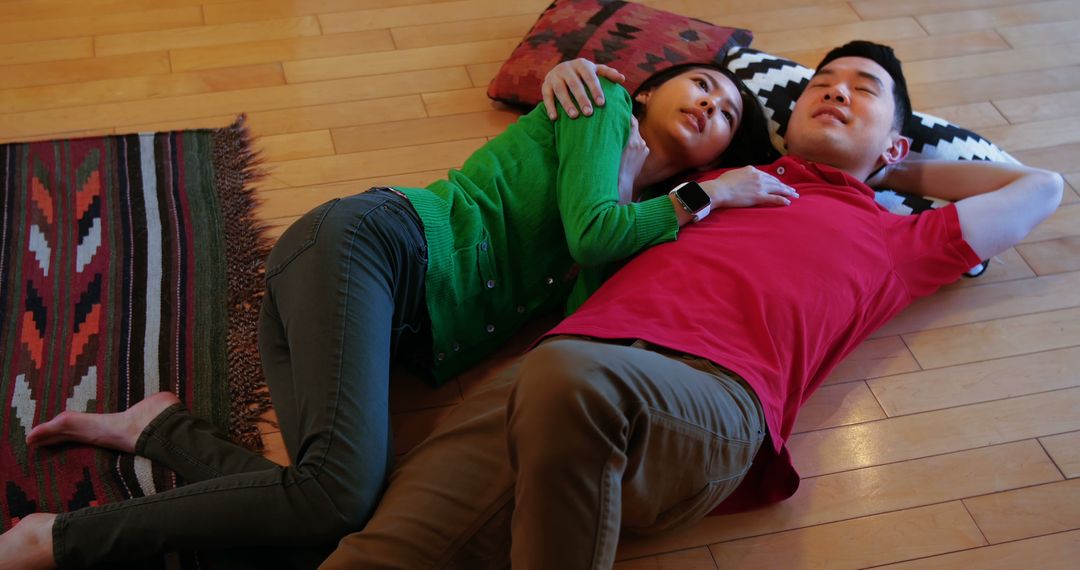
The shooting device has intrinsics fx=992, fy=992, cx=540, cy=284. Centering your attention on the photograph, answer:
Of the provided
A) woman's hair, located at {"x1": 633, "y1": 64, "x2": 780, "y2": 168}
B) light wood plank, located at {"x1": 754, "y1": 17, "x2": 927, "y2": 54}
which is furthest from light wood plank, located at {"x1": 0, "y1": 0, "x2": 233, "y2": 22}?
light wood plank, located at {"x1": 754, "y1": 17, "x2": 927, "y2": 54}

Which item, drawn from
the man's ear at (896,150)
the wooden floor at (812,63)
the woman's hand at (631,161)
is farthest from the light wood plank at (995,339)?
the woman's hand at (631,161)

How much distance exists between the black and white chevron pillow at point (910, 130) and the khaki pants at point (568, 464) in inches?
32.5

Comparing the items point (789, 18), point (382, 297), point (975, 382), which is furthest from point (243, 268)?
point (789, 18)

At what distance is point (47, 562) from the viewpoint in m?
1.47

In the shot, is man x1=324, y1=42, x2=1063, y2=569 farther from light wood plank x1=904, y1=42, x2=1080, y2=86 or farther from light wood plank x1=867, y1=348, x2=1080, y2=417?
light wood plank x1=904, y1=42, x2=1080, y2=86

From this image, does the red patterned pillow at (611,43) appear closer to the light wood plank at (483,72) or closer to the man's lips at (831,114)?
the light wood plank at (483,72)

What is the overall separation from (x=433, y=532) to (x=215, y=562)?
14.5 inches

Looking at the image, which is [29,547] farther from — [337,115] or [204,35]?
[204,35]

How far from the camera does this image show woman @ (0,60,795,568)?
1.48 meters

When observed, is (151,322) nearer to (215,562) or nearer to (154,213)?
(154,213)

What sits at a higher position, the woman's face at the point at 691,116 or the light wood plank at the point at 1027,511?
the woman's face at the point at 691,116

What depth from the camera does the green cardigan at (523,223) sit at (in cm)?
173

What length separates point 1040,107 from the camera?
2.63m

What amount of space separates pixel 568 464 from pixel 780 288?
555 millimetres
